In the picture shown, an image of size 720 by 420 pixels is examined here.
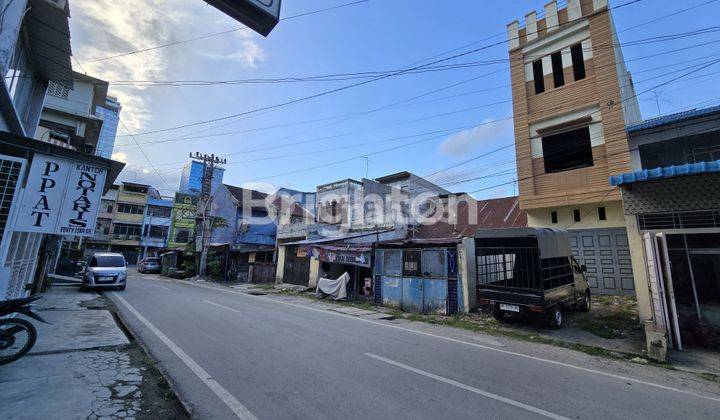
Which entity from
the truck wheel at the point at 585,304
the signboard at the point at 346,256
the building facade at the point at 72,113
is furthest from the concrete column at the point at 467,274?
the building facade at the point at 72,113

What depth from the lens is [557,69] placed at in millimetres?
16703

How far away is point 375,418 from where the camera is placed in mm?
3820

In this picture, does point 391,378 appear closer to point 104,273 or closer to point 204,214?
point 104,273

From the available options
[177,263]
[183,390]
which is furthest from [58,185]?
[177,263]

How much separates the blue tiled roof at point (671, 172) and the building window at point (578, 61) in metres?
8.53

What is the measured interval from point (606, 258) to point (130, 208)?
190 feet

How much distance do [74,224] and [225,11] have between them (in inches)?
199

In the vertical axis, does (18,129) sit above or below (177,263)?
above

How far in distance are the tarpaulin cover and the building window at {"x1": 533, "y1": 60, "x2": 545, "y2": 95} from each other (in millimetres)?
14073

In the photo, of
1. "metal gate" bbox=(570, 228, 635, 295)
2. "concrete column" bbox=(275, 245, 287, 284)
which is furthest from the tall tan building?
"concrete column" bbox=(275, 245, 287, 284)

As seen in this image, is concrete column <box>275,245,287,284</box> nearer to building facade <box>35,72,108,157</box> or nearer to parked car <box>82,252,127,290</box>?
parked car <box>82,252,127,290</box>

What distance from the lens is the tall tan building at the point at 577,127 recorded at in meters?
14.1

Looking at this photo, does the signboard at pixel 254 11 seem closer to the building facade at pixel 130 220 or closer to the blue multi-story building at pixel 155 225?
the blue multi-story building at pixel 155 225

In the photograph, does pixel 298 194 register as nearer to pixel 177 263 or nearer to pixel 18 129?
pixel 177 263
